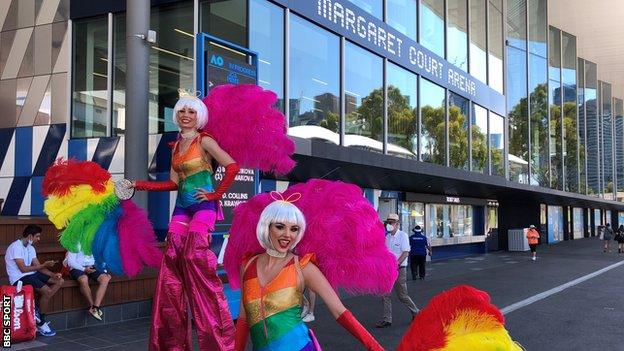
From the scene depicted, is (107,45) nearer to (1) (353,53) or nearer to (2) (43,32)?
(2) (43,32)

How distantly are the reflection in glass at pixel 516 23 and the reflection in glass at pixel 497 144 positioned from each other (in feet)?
18.9

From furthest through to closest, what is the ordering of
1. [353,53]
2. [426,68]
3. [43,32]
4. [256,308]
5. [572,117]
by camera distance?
1. [572,117]
2. [426,68]
3. [353,53]
4. [43,32]
5. [256,308]

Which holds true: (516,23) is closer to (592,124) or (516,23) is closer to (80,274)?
(592,124)

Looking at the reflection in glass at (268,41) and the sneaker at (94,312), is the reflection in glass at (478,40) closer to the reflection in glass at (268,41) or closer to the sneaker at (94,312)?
the reflection in glass at (268,41)

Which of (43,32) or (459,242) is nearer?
(43,32)

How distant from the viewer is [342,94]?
15805mm

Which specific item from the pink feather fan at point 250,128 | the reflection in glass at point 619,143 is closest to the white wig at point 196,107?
the pink feather fan at point 250,128

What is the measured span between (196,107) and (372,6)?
47.9 feet

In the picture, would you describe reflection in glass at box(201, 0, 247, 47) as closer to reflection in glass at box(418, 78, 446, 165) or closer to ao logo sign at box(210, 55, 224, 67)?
ao logo sign at box(210, 55, 224, 67)

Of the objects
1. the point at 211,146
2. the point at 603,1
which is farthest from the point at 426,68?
the point at 603,1

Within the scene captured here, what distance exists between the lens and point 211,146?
396cm

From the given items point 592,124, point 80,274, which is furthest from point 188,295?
point 592,124

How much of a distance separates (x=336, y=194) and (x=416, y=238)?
1431 centimetres

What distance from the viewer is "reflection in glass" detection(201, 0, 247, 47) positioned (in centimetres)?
1201
